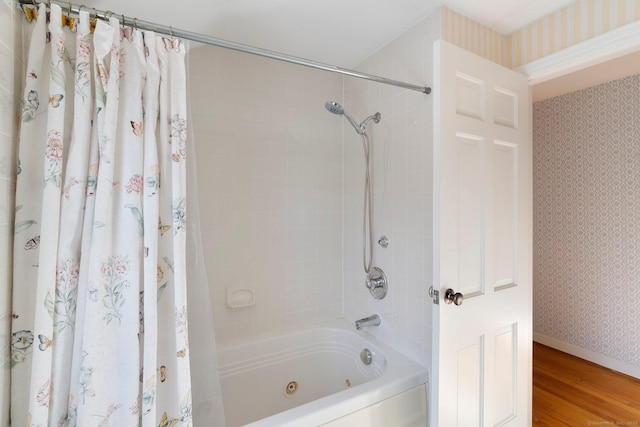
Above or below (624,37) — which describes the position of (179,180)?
below

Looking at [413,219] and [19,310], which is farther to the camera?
[413,219]

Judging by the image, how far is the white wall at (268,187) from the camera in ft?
5.95

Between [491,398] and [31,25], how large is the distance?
2.21 metres

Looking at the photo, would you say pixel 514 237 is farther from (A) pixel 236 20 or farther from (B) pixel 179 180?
(A) pixel 236 20

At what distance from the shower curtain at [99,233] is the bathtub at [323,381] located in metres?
0.62

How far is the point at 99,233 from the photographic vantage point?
0.82 m

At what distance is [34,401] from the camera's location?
29.0 inches

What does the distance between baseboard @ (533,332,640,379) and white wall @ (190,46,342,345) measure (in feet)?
7.88

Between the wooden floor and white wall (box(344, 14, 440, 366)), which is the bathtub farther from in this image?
the wooden floor

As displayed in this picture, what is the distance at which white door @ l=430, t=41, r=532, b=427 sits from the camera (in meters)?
1.24

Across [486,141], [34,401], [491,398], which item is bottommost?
[491,398]

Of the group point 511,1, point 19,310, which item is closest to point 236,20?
point 511,1

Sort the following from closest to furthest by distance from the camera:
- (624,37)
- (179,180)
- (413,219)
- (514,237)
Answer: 1. (179,180)
2. (624,37)
3. (514,237)
4. (413,219)

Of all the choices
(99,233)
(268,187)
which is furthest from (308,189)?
(99,233)
